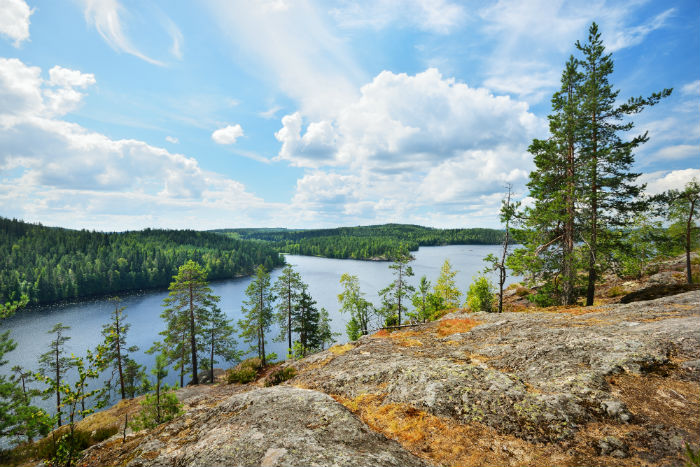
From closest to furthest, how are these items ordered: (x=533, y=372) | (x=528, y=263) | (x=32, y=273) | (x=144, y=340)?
1. (x=533, y=372)
2. (x=528, y=263)
3. (x=144, y=340)
4. (x=32, y=273)

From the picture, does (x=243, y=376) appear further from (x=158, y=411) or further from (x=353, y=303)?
(x=353, y=303)

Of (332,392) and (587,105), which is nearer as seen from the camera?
(332,392)

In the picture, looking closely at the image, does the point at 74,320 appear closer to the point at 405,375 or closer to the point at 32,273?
the point at 32,273

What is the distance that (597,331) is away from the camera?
7.37 meters

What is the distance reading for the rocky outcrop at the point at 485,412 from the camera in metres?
3.95

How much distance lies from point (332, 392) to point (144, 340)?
53.8 metres

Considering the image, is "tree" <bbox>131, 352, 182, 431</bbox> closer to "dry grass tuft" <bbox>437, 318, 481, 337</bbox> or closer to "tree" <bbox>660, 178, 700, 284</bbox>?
"dry grass tuft" <bbox>437, 318, 481, 337</bbox>

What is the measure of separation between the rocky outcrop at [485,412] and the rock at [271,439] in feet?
0.08

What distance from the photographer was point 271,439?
13.8 feet

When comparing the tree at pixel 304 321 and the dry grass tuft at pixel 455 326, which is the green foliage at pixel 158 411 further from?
the tree at pixel 304 321

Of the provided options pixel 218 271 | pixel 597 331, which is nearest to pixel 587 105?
pixel 597 331

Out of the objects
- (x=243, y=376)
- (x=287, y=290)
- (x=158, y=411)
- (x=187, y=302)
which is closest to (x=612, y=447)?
(x=158, y=411)

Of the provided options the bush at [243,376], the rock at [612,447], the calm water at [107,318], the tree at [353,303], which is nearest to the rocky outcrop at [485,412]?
the rock at [612,447]

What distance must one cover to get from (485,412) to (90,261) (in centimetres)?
13597
